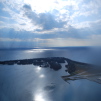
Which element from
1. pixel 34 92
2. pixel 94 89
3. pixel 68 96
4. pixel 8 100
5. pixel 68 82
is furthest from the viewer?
pixel 68 82

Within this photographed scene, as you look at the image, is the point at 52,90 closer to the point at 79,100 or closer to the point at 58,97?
the point at 58,97

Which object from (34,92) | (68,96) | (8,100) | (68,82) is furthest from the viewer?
(68,82)

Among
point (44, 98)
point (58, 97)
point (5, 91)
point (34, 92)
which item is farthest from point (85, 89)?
point (5, 91)

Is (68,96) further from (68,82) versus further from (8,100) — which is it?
(8,100)

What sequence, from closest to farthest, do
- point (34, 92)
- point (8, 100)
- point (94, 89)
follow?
point (8, 100) → point (34, 92) → point (94, 89)

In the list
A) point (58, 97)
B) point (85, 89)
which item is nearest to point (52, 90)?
point (58, 97)

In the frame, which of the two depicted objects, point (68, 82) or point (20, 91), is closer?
point (20, 91)

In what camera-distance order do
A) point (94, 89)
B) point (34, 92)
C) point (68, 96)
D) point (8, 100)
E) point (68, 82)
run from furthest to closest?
point (68, 82) → point (94, 89) → point (34, 92) → point (68, 96) → point (8, 100)

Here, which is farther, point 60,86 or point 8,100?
point 60,86
